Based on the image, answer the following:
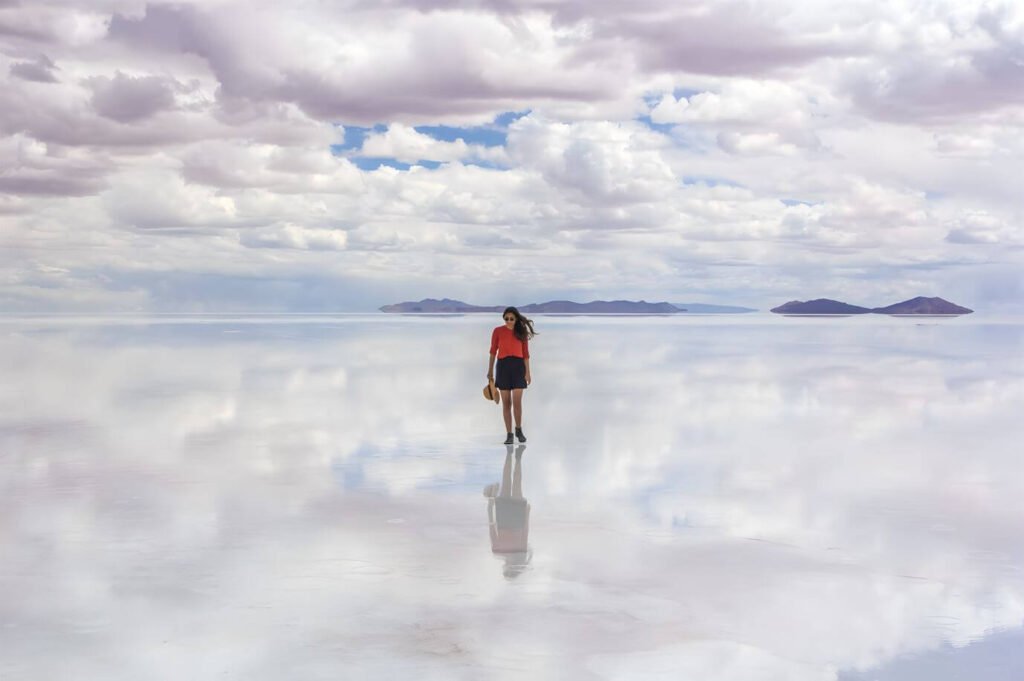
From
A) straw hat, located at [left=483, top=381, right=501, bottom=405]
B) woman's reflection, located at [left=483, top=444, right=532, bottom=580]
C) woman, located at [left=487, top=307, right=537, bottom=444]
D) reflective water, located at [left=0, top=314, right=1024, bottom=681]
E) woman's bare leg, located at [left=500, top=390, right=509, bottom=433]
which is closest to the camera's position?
reflective water, located at [left=0, top=314, right=1024, bottom=681]

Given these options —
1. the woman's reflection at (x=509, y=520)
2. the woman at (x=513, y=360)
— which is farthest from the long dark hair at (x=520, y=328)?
the woman's reflection at (x=509, y=520)

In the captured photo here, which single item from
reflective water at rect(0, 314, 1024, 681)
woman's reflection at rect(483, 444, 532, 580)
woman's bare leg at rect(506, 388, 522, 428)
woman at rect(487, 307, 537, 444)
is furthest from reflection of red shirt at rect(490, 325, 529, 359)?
woman's reflection at rect(483, 444, 532, 580)

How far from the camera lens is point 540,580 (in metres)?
6.85

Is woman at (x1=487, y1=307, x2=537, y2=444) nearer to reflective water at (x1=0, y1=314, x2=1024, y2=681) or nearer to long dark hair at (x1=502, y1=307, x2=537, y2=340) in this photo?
long dark hair at (x1=502, y1=307, x2=537, y2=340)

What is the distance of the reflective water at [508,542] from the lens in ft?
18.2

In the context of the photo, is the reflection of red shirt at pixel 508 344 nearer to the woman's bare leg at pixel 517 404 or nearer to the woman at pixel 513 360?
the woman at pixel 513 360

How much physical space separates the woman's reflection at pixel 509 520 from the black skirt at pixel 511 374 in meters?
2.08

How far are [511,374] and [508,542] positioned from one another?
593 centimetres

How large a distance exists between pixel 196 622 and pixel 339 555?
1643 millimetres

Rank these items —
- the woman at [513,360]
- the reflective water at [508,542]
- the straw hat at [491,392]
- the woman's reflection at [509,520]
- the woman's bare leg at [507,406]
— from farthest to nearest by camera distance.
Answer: the straw hat at [491,392], the woman at [513,360], the woman's bare leg at [507,406], the woman's reflection at [509,520], the reflective water at [508,542]

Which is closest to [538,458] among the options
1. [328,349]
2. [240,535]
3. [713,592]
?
[240,535]

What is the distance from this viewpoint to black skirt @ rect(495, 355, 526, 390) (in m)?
13.8

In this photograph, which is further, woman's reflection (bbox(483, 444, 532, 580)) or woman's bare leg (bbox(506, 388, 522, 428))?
woman's bare leg (bbox(506, 388, 522, 428))

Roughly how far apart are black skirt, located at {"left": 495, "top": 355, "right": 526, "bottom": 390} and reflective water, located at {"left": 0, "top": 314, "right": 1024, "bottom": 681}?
0.88 m
